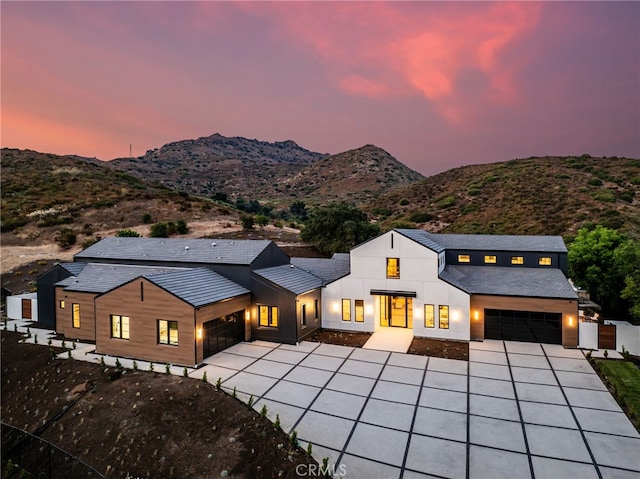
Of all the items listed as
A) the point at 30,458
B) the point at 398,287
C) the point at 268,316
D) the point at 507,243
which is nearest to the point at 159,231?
the point at 268,316

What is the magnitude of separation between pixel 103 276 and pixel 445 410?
78.0 ft

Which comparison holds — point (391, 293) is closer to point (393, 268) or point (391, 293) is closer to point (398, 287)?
point (398, 287)

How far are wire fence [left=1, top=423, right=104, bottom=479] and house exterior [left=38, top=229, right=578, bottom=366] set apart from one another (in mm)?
6547

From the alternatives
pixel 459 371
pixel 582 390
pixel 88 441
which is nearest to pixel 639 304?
pixel 582 390

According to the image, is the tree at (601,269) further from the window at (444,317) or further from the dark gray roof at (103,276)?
the dark gray roof at (103,276)

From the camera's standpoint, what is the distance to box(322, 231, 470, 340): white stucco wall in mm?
23031

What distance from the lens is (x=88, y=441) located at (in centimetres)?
1393

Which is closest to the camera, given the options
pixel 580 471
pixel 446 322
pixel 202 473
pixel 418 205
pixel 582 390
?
pixel 580 471

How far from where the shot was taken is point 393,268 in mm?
24562

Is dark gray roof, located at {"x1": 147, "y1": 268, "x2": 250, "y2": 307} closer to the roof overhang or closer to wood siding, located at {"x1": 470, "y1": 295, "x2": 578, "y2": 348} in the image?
the roof overhang

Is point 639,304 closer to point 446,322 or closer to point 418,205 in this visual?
point 446,322

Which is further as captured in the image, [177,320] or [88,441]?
[177,320]

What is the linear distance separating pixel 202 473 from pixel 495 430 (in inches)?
406

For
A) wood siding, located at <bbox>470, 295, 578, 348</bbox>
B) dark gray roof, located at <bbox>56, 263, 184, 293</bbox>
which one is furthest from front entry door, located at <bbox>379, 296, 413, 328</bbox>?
dark gray roof, located at <bbox>56, 263, 184, 293</bbox>
